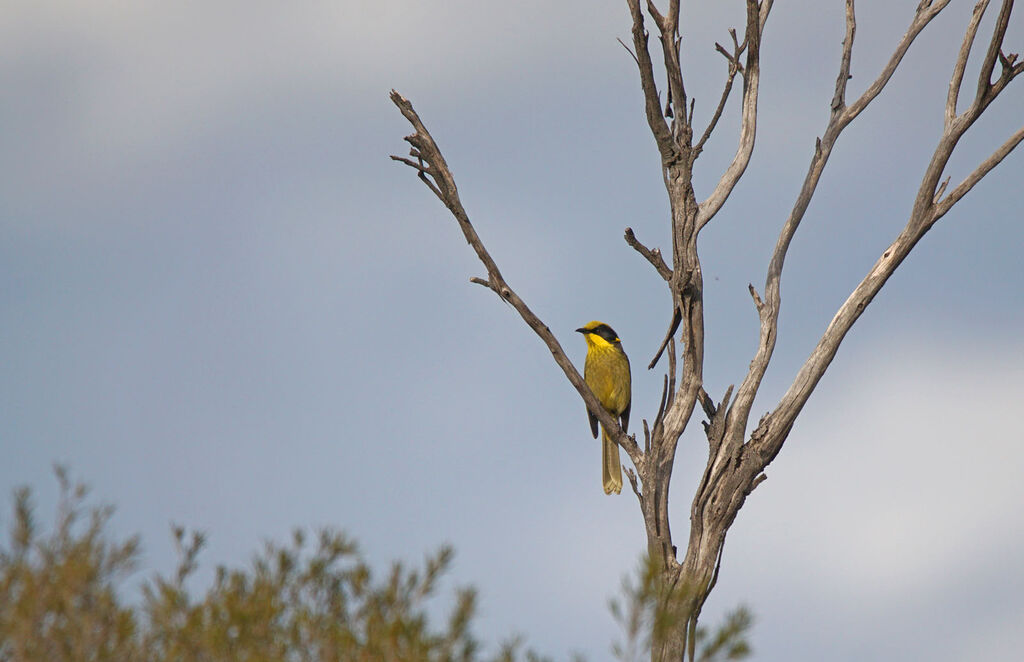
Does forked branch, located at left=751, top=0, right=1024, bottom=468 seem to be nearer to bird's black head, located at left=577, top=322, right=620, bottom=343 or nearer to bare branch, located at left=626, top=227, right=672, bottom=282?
bare branch, located at left=626, top=227, right=672, bottom=282

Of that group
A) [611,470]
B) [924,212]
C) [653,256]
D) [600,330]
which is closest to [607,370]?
[600,330]

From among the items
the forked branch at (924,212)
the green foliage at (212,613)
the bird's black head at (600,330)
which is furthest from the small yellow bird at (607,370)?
the green foliage at (212,613)

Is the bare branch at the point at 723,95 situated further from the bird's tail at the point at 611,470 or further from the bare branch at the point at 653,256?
the bird's tail at the point at 611,470

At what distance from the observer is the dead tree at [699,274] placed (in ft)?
21.6

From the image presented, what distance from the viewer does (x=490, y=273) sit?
7.12 metres

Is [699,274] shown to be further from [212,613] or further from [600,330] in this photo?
[212,613]

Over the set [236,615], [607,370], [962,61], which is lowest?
[236,615]

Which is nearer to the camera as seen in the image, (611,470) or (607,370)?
(611,470)

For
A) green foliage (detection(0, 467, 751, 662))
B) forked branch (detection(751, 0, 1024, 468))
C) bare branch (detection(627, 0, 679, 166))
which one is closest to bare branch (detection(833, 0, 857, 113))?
forked branch (detection(751, 0, 1024, 468))

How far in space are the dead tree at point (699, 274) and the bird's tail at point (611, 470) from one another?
5.73 feet

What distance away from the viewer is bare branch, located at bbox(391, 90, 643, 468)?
22.9ft

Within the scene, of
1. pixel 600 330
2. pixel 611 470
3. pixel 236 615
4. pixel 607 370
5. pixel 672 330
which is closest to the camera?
pixel 236 615

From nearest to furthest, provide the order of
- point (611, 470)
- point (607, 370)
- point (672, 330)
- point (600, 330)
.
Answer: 1. point (672, 330)
2. point (611, 470)
3. point (607, 370)
4. point (600, 330)

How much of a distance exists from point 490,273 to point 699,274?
1.50m
